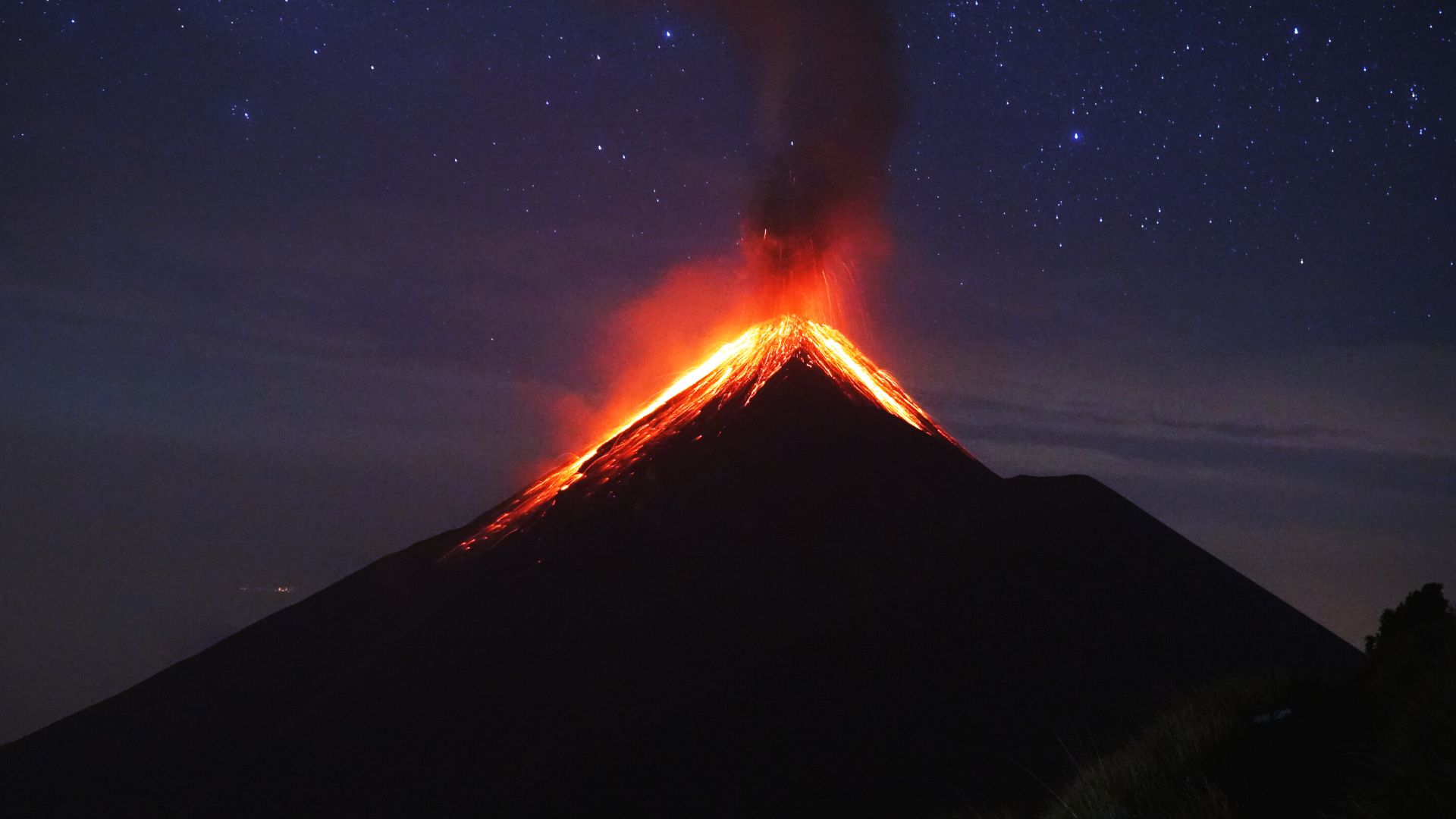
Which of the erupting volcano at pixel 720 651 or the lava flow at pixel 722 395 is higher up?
the lava flow at pixel 722 395

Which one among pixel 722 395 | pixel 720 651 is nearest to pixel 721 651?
pixel 720 651

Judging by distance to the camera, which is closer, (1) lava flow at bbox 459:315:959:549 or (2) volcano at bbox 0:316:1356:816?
(2) volcano at bbox 0:316:1356:816

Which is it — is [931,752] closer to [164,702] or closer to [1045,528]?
[1045,528]

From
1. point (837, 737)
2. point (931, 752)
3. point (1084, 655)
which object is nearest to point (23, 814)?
point (837, 737)

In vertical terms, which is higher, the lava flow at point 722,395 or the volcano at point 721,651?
the lava flow at point 722,395

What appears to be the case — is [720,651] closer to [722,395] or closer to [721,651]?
[721,651]

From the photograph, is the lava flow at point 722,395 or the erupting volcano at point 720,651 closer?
the erupting volcano at point 720,651
